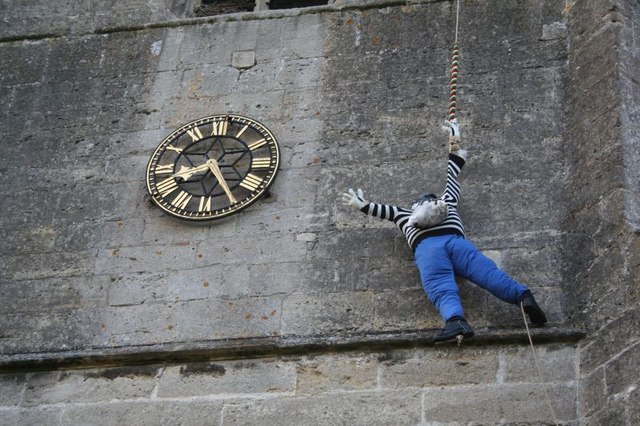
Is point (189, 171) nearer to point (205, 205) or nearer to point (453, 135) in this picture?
point (205, 205)

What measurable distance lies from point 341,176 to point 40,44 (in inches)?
138

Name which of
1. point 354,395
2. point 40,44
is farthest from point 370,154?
point 40,44

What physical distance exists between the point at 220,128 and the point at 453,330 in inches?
126

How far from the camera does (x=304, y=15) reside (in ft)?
49.4

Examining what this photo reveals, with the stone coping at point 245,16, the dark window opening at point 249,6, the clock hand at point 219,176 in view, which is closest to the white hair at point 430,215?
the clock hand at point 219,176

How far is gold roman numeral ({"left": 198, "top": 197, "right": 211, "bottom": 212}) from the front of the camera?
13555mm

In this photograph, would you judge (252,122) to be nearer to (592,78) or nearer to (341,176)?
(341,176)

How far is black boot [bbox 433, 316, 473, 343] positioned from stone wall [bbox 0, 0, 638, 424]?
0.11 metres

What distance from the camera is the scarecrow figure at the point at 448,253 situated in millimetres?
12094

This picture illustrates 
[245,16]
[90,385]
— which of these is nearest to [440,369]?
[90,385]

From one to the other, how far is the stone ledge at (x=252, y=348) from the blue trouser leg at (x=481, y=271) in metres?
0.28

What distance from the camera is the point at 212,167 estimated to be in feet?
45.2

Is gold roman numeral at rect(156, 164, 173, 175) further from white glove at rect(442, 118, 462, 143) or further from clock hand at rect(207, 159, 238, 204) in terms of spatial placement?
white glove at rect(442, 118, 462, 143)

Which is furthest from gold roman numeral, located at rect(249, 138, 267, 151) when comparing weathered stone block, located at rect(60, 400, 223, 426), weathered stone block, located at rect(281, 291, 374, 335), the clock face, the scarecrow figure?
weathered stone block, located at rect(60, 400, 223, 426)
